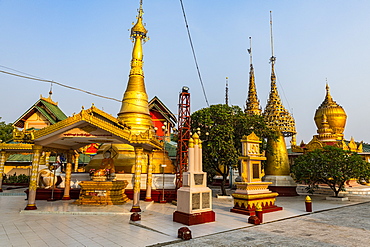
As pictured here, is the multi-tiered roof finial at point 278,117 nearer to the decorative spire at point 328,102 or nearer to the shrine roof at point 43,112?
the decorative spire at point 328,102

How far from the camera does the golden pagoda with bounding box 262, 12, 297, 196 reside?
2303 centimetres

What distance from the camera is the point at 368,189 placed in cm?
2570

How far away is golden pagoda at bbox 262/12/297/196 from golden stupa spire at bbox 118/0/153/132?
1073 centimetres

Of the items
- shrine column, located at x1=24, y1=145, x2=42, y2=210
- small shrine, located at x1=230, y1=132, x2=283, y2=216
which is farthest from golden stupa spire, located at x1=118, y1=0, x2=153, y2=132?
small shrine, located at x1=230, y1=132, x2=283, y2=216

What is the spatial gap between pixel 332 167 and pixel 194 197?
1336 cm

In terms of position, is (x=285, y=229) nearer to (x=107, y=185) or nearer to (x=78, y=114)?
(x=107, y=185)

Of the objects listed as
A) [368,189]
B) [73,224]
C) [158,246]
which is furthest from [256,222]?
[368,189]

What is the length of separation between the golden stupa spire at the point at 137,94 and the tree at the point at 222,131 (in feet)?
13.9

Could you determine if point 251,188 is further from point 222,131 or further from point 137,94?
point 137,94

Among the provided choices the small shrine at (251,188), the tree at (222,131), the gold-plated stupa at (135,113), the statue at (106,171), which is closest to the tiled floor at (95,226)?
the small shrine at (251,188)

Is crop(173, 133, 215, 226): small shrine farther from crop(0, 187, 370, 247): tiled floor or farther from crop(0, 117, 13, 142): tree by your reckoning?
crop(0, 117, 13, 142): tree

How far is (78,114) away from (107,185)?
4.23 m

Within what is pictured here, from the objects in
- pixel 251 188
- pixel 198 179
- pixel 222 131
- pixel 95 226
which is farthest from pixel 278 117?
pixel 95 226

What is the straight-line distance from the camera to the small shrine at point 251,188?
12.8m
